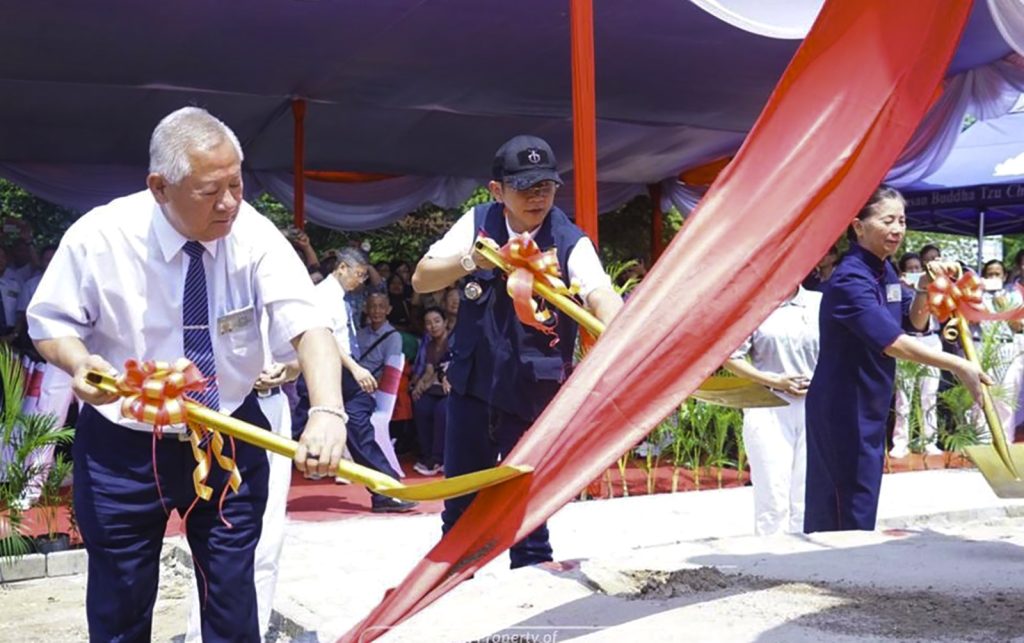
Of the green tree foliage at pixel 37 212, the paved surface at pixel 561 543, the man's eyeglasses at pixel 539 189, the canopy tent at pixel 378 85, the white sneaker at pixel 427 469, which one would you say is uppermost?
the green tree foliage at pixel 37 212

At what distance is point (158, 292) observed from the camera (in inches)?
109

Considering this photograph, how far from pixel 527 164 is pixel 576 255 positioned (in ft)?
1.14

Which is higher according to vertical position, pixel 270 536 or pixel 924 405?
pixel 924 405

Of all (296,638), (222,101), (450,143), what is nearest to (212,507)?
(296,638)

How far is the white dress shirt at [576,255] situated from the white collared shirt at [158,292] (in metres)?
0.95

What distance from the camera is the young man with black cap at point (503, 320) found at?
3768 mm

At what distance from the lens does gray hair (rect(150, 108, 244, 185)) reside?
8.52 ft

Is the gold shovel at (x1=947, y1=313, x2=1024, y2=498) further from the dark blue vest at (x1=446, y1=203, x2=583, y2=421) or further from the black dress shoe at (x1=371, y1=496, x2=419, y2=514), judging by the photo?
the black dress shoe at (x1=371, y1=496, x2=419, y2=514)

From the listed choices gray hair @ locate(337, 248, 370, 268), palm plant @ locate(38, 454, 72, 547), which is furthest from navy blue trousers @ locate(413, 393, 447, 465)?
palm plant @ locate(38, 454, 72, 547)

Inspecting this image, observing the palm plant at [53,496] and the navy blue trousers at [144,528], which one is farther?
the palm plant at [53,496]

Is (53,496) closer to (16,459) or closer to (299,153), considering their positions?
(16,459)

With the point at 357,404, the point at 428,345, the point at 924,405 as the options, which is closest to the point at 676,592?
the point at 357,404

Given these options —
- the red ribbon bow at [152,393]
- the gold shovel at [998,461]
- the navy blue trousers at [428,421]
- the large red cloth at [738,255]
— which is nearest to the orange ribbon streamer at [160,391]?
the red ribbon bow at [152,393]

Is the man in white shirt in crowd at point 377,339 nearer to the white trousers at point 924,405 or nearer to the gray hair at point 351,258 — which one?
the gray hair at point 351,258
